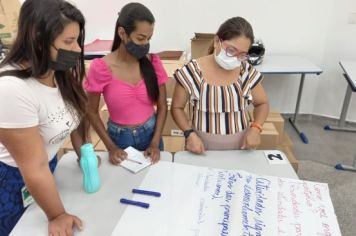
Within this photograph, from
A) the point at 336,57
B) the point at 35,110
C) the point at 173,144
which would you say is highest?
the point at 35,110

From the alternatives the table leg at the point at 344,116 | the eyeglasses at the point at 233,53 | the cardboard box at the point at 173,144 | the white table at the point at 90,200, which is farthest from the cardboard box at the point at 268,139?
the table leg at the point at 344,116

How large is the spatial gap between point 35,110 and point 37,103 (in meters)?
0.03

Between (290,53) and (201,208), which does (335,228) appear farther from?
(290,53)

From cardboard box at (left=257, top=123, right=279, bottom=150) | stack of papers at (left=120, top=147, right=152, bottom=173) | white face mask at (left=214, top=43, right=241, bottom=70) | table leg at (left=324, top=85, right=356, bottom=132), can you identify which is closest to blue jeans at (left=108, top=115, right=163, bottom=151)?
stack of papers at (left=120, top=147, right=152, bottom=173)

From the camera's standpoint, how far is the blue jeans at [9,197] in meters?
0.98

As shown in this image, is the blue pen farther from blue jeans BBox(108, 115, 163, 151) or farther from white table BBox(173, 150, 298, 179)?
blue jeans BBox(108, 115, 163, 151)

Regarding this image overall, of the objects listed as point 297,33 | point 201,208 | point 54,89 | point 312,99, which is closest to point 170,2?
point 297,33

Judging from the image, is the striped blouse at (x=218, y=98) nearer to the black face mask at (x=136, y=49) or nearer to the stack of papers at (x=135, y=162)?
the black face mask at (x=136, y=49)

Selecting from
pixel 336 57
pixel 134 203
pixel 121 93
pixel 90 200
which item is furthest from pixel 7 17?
pixel 336 57

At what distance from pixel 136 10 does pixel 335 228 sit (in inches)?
41.7

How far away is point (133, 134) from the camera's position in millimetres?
1416

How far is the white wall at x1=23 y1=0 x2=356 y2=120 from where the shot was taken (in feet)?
9.82

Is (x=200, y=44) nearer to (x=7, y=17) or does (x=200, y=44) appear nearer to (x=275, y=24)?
A: (x=275, y=24)

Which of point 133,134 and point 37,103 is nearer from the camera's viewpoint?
point 37,103
